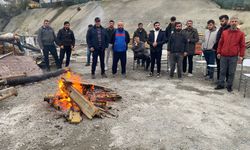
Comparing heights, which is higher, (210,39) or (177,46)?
(210,39)

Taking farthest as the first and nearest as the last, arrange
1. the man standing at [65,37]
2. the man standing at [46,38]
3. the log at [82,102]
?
1. the man standing at [46,38]
2. the man standing at [65,37]
3. the log at [82,102]

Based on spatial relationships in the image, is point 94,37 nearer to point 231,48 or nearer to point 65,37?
point 65,37

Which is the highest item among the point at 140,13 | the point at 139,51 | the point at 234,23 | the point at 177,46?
the point at 140,13

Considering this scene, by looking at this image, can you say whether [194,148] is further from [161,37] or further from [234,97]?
[161,37]

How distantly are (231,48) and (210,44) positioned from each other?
1.57m

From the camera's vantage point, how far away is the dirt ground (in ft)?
18.9

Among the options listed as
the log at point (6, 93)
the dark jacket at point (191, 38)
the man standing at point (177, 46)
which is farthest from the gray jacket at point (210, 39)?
the log at point (6, 93)

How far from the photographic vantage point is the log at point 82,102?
6.80m

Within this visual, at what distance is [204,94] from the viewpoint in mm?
9039

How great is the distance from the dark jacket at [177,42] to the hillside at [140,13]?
10294mm

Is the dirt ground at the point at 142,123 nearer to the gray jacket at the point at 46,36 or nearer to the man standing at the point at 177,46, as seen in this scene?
the man standing at the point at 177,46

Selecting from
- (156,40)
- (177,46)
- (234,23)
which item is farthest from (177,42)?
(234,23)

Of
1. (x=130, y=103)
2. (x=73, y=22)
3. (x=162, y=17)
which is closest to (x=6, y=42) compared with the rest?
(x=130, y=103)

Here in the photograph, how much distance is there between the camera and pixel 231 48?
895 centimetres
